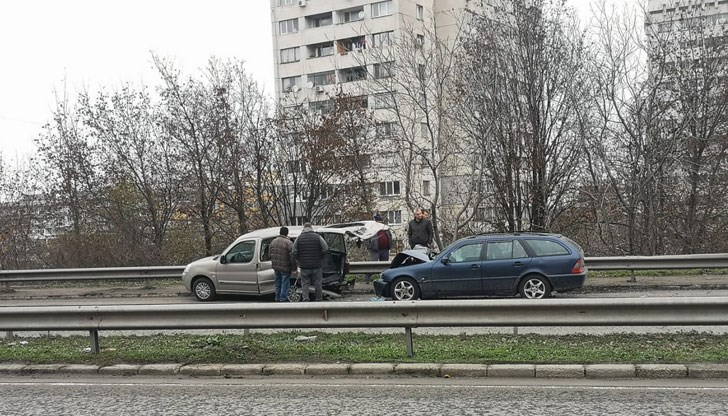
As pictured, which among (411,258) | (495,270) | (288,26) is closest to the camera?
(495,270)

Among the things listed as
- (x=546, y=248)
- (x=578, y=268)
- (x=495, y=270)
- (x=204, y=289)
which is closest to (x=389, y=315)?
(x=495, y=270)

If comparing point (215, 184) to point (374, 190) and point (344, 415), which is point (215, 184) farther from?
point (344, 415)

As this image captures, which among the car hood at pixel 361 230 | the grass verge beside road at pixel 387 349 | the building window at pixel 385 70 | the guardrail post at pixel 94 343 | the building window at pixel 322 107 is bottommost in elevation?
the grass verge beside road at pixel 387 349

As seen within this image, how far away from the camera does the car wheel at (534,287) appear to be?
13.2m

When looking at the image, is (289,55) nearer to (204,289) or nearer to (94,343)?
(204,289)

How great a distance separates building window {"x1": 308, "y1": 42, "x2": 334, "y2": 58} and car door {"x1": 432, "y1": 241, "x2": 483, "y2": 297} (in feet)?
180

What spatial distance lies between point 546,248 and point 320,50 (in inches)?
2251

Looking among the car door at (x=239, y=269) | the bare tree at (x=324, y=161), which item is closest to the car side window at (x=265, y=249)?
the car door at (x=239, y=269)

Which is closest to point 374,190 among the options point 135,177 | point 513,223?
point 513,223

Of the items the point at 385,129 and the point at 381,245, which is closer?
the point at 381,245

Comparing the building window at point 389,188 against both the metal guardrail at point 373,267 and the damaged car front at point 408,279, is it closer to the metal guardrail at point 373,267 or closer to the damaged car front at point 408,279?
the metal guardrail at point 373,267

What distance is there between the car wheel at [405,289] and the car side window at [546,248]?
2484 millimetres

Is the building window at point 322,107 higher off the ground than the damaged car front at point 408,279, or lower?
higher

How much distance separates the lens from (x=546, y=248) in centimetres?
1338
